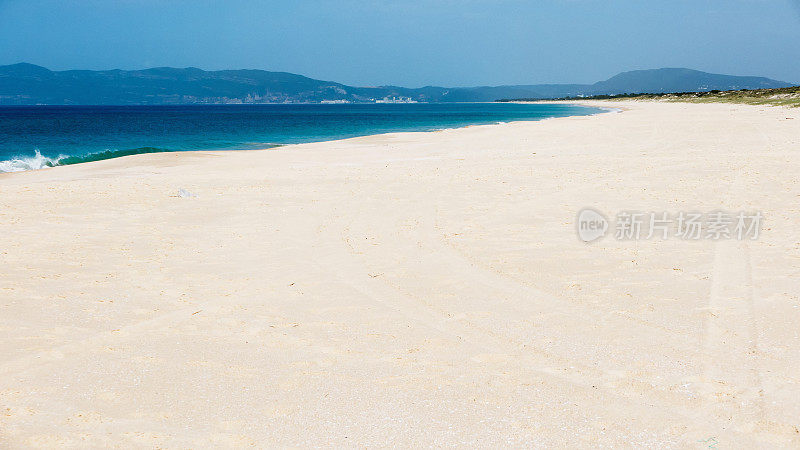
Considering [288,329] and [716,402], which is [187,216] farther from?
[716,402]

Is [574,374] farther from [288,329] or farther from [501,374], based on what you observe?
[288,329]

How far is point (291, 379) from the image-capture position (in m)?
3.80

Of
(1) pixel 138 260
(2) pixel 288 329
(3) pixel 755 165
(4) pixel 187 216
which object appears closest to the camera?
(2) pixel 288 329

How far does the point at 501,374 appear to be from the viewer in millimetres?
3832

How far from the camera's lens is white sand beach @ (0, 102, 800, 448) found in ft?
10.8

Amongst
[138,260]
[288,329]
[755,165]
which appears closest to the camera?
[288,329]

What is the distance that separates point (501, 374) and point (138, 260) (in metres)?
4.77

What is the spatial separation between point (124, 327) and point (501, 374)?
10.5ft

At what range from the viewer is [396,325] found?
15.4ft

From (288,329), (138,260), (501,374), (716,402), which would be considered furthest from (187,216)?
(716,402)

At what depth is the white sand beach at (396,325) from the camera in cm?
329

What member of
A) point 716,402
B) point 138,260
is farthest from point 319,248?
point 716,402

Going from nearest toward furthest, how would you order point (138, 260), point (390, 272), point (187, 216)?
point (390, 272) < point (138, 260) < point (187, 216)

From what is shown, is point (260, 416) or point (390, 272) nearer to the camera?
point (260, 416)
